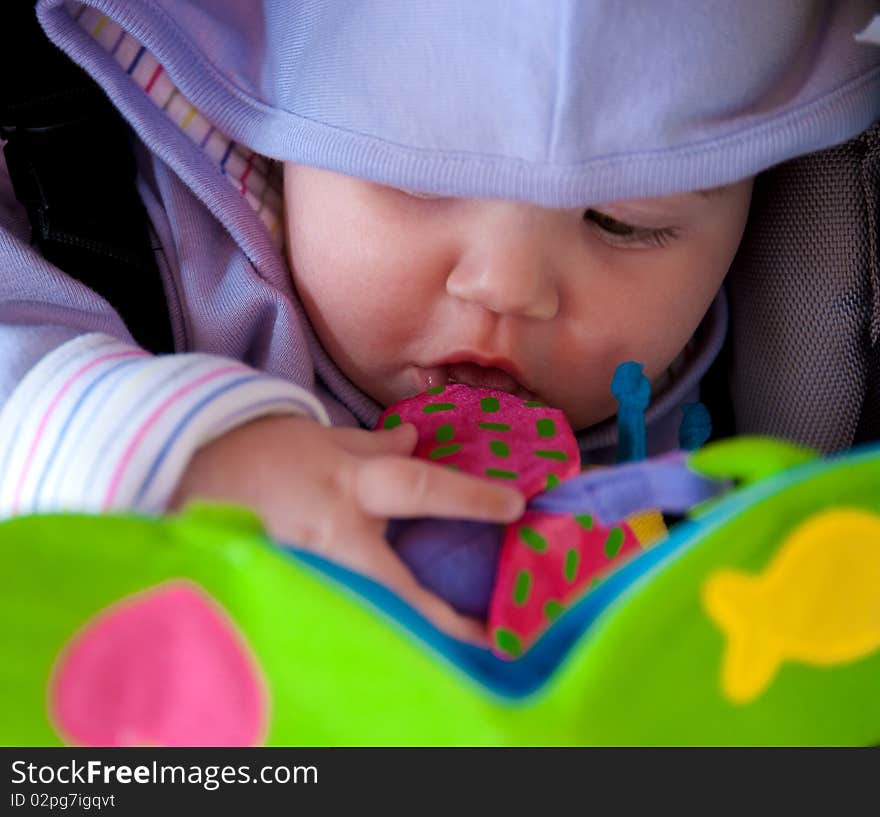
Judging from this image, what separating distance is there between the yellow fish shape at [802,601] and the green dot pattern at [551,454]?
171 millimetres

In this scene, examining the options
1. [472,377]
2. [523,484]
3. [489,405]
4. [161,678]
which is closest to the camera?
[161,678]

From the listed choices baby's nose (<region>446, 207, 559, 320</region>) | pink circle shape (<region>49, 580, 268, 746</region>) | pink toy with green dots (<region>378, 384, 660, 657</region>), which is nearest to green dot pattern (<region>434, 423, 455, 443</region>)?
pink toy with green dots (<region>378, 384, 660, 657</region>)

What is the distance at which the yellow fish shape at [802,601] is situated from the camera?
0.43 metres

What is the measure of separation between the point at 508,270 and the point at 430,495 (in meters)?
0.23

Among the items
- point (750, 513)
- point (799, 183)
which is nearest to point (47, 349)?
point (750, 513)

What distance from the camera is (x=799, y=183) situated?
0.88 meters

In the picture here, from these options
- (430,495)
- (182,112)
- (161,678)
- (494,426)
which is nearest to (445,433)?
(494,426)

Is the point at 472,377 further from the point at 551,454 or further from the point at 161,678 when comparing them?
the point at 161,678

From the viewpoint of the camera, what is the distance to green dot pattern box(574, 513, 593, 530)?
525 millimetres

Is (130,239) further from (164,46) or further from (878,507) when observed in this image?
(878,507)

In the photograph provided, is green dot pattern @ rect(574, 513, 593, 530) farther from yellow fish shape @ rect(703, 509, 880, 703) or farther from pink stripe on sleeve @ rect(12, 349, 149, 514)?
pink stripe on sleeve @ rect(12, 349, 149, 514)

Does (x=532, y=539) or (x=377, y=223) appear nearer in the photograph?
(x=532, y=539)

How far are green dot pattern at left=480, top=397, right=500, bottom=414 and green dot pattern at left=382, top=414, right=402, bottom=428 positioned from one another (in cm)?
5

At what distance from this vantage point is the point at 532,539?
514 millimetres
